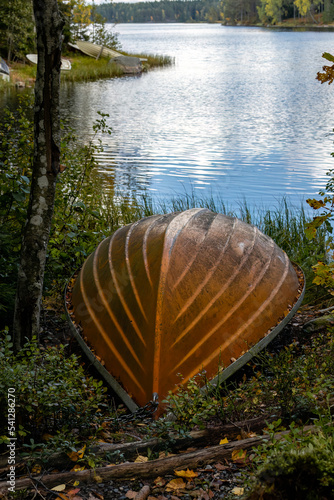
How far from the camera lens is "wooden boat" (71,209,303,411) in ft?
10.4

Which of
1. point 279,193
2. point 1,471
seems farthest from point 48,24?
point 279,193

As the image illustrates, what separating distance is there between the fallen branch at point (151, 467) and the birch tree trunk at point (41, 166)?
1556 millimetres

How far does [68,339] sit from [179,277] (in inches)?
55.1

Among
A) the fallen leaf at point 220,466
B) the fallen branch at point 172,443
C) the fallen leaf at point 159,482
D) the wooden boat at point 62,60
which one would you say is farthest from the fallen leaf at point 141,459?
the wooden boat at point 62,60

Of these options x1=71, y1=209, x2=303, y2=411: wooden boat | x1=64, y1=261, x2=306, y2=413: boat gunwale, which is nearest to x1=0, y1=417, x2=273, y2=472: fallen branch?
x1=64, y1=261, x2=306, y2=413: boat gunwale

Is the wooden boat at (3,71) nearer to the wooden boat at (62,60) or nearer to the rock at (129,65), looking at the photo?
the wooden boat at (62,60)

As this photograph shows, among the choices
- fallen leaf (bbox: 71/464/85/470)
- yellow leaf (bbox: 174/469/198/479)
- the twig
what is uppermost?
the twig

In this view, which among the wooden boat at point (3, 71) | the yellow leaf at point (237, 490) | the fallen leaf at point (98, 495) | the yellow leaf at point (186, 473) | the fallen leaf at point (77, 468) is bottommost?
the fallen leaf at point (77, 468)

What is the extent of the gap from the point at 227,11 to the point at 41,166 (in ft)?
423

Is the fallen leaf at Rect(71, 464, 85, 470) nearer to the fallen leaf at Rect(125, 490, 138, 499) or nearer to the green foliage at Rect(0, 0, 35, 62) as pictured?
the fallen leaf at Rect(125, 490, 138, 499)

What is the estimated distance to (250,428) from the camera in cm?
275

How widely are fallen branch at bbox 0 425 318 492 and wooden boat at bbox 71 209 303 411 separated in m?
0.60

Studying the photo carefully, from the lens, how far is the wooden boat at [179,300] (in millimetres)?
3180

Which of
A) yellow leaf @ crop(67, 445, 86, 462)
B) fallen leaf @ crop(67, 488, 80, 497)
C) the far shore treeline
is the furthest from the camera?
the far shore treeline
